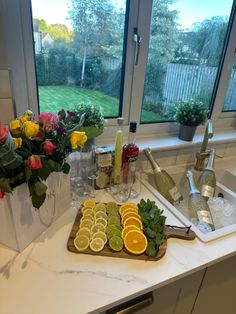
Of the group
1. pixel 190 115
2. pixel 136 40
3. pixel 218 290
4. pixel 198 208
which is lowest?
pixel 218 290

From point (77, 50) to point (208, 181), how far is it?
0.89 m

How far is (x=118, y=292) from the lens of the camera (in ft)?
1.95

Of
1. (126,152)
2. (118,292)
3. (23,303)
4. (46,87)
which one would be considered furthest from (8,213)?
(46,87)

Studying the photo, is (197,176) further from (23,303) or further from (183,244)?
(23,303)

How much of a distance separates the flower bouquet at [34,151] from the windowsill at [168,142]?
57 centimetres

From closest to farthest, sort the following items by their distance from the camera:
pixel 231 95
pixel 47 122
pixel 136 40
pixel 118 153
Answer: pixel 47 122 → pixel 118 153 → pixel 136 40 → pixel 231 95

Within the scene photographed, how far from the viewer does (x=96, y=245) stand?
708 mm

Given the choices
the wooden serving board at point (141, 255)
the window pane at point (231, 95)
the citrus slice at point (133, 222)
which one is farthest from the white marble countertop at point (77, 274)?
the window pane at point (231, 95)

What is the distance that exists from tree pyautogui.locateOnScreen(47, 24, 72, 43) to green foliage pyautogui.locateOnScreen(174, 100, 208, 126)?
2.20 ft

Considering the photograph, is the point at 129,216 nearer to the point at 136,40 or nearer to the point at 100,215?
the point at 100,215

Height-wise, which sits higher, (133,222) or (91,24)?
(91,24)

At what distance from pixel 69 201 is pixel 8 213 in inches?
11.7

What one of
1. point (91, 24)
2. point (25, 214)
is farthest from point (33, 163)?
point (91, 24)

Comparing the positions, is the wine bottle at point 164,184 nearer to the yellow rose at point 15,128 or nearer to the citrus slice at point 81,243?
the citrus slice at point 81,243
